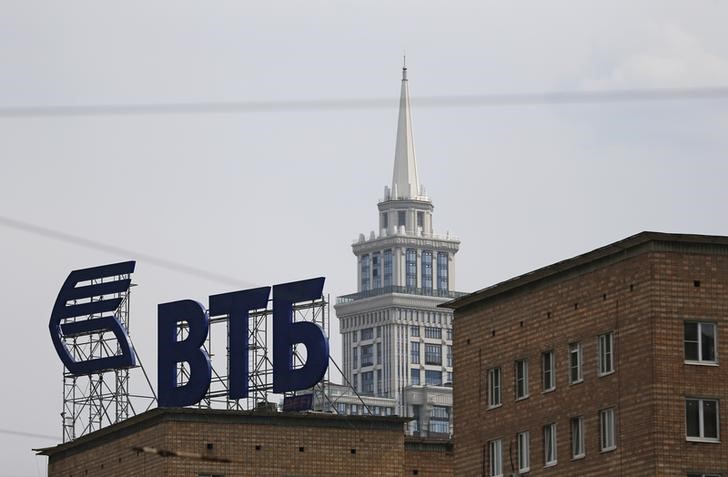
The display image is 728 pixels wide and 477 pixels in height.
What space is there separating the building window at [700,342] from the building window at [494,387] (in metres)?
12.4

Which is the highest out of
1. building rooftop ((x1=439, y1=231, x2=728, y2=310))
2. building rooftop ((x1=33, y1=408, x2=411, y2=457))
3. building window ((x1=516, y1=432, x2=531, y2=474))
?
building rooftop ((x1=439, y1=231, x2=728, y2=310))

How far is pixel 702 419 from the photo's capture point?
Result: 98.2 meters

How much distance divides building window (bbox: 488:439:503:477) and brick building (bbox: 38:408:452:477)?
1666 cm

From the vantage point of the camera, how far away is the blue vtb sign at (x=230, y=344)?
139 m

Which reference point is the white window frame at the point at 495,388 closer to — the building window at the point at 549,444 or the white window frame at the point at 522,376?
the white window frame at the point at 522,376

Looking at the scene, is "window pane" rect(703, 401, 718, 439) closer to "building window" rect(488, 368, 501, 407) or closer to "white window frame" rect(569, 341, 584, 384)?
"white window frame" rect(569, 341, 584, 384)

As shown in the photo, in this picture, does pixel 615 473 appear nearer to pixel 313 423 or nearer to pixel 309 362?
Answer: pixel 313 423

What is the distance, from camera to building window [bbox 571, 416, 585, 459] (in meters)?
102

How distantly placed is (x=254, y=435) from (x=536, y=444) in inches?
899

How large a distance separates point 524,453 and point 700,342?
1083 cm

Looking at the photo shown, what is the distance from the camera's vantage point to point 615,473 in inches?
3890

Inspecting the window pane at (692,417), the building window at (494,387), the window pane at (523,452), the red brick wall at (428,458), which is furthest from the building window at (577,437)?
the red brick wall at (428,458)

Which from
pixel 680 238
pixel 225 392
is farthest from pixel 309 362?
pixel 680 238

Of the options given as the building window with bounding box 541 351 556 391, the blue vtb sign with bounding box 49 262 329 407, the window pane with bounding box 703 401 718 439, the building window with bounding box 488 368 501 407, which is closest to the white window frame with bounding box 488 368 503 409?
the building window with bounding box 488 368 501 407
